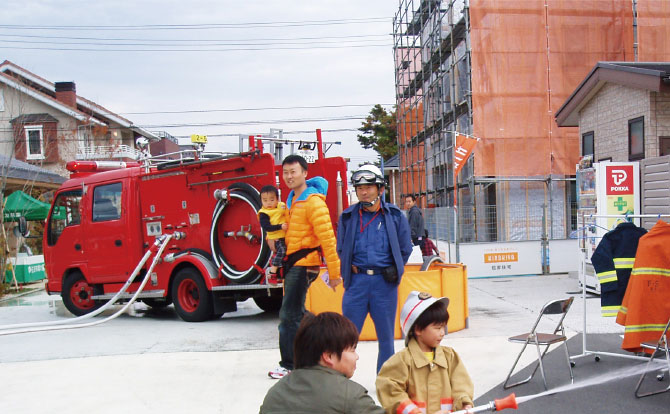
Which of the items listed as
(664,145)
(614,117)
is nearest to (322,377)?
(664,145)

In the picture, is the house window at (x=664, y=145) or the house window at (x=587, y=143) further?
the house window at (x=587, y=143)

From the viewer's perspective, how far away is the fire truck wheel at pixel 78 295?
34.8 ft

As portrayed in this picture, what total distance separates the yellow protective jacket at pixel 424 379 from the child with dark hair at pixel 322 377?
62 centimetres

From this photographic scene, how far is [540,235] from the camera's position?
49.8ft

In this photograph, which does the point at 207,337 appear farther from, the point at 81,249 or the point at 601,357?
the point at 601,357

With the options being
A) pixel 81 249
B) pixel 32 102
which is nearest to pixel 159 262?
pixel 81 249

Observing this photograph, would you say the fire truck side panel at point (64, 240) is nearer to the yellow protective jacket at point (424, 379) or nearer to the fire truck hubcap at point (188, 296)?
the fire truck hubcap at point (188, 296)

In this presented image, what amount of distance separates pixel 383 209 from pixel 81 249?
7.22m

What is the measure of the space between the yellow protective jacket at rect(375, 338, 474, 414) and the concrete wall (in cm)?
969

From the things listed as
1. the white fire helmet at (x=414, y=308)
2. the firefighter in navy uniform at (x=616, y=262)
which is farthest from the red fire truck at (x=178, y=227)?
the white fire helmet at (x=414, y=308)

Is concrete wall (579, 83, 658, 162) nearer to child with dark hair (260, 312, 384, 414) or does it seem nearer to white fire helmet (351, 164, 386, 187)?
white fire helmet (351, 164, 386, 187)

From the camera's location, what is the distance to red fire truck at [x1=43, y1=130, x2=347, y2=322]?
881cm

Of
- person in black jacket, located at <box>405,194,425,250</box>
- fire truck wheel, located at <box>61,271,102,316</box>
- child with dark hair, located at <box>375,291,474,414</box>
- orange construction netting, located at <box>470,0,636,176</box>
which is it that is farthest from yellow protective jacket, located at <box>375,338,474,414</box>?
orange construction netting, located at <box>470,0,636,176</box>

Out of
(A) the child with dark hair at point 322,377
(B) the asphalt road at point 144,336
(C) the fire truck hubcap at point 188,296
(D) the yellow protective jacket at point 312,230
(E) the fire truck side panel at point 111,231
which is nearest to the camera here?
(A) the child with dark hair at point 322,377
